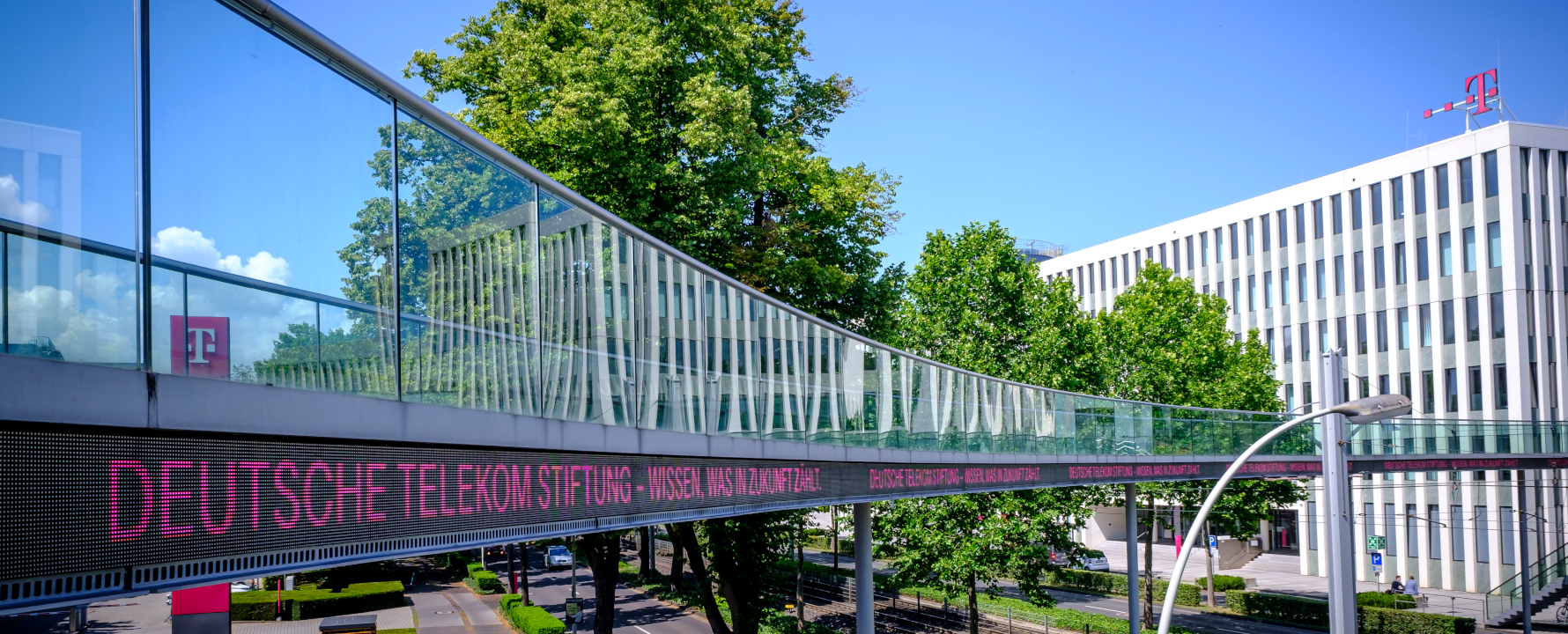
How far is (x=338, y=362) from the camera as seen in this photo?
679 centimetres

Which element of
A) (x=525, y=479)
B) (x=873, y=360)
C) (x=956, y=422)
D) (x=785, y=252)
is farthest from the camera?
(x=785, y=252)

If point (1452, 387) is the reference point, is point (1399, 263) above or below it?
above

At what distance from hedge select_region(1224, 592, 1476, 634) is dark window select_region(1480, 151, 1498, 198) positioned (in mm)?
20007

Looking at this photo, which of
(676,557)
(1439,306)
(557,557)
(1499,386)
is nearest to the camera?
(676,557)

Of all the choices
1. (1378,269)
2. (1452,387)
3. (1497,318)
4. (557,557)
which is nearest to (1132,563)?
(1497,318)

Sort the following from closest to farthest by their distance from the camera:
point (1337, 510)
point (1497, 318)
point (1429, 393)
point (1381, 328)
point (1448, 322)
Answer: point (1337, 510), point (1497, 318), point (1448, 322), point (1429, 393), point (1381, 328)

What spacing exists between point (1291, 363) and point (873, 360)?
5205 cm

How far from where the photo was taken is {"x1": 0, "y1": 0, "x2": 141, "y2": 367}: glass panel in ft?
15.5

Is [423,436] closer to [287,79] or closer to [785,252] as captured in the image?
[287,79]

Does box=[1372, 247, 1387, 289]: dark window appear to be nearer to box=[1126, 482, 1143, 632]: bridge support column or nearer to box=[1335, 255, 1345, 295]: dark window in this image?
box=[1335, 255, 1345, 295]: dark window

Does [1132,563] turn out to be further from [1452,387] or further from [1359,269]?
[1359,269]

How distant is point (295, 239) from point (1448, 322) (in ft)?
192

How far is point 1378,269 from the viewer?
57.5 meters

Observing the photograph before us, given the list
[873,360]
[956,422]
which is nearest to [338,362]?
[873,360]
